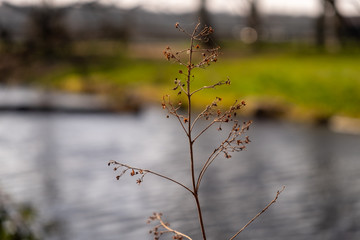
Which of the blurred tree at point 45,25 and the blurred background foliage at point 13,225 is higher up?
the blurred tree at point 45,25

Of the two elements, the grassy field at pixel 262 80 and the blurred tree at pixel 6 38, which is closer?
the blurred tree at pixel 6 38

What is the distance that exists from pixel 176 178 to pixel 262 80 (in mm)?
18301

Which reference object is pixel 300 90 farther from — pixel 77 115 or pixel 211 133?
pixel 77 115

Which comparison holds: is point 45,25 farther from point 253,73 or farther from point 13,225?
point 253,73

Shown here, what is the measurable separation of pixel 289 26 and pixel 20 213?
58464mm

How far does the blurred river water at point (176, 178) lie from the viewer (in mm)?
12891

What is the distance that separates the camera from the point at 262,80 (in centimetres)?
3491

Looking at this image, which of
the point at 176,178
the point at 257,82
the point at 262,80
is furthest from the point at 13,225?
the point at 262,80

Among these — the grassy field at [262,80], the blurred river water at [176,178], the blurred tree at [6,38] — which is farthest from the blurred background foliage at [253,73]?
the blurred tree at [6,38]

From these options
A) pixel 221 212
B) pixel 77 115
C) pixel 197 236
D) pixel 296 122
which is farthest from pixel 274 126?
pixel 197 236

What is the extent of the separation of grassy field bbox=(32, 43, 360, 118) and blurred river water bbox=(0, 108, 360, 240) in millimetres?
4316

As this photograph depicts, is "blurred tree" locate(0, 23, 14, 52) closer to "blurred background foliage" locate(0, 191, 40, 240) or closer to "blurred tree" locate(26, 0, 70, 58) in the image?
"blurred tree" locate(26, 0, 70, 58)

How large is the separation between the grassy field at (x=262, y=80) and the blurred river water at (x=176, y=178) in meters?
4.32

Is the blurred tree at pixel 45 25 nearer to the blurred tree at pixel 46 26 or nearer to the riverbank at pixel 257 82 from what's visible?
the blurred tree at pixel 46 26
